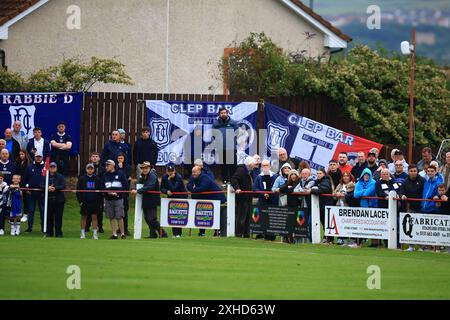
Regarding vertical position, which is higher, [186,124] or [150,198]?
[186,124]

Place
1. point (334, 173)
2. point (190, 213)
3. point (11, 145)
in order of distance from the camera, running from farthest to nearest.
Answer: point (11, 145), point (334, 173), point (190, 213)

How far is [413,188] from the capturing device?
25438mm

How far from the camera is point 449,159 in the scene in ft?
85.1

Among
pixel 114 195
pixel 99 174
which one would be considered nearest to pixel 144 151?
pixel 99 174

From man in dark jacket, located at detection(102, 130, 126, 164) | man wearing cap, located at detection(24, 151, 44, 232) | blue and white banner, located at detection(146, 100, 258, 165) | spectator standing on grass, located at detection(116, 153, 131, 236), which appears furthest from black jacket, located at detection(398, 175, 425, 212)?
man wearing cap, located at detection(24, 151, 44, 232)

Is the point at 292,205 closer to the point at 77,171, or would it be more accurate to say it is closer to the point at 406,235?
the point at 406,235

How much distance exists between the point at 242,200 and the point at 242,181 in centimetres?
56

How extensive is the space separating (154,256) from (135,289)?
174 inches

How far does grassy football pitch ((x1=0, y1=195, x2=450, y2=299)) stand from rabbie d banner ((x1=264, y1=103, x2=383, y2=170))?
22.9 feet

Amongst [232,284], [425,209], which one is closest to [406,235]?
[425,209]

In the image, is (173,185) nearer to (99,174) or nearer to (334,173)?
(99,174)

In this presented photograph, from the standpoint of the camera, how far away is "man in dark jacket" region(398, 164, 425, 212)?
83.4ft
